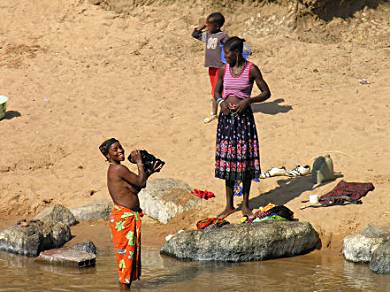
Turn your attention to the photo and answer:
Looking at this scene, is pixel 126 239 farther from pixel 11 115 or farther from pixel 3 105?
pixel 11 115

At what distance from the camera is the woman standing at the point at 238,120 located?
9.24 meters

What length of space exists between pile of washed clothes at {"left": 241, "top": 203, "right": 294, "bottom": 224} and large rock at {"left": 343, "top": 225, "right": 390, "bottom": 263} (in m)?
0.71

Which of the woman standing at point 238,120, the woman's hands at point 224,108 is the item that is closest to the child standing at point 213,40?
the woman standing at point 238,120

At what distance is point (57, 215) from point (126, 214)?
2.84 meters

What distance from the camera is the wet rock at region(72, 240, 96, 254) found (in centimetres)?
898

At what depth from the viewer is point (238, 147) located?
9.28m

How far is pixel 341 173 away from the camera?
1068 centimetres

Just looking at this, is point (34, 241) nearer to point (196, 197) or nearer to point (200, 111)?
point (196, 197)

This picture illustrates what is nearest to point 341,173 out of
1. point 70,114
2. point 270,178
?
point 270,178

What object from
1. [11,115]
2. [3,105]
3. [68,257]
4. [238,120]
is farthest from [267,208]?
[11,115]

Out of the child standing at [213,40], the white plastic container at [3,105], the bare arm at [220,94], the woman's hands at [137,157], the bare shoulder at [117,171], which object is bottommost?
the bare shoulder at [117,171]

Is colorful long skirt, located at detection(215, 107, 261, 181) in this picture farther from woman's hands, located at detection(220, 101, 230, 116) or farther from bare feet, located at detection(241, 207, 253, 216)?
bare feet, located at detection(241, 207, 253, 216)

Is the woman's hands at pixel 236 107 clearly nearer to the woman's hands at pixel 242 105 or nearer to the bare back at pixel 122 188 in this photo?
the woman's hands at pixel 242 105

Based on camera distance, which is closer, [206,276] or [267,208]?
[206,276]
